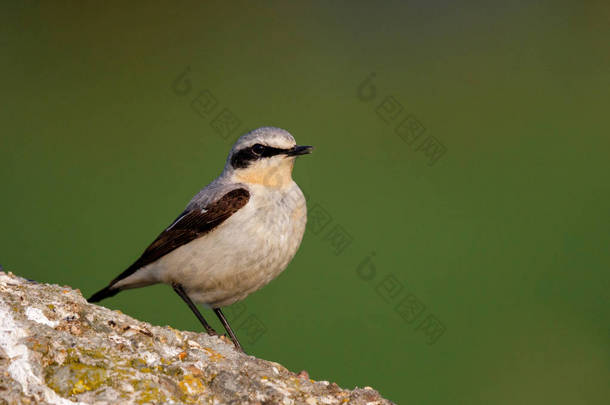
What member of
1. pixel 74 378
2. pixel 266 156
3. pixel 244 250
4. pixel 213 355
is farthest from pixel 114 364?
pixel 266 156

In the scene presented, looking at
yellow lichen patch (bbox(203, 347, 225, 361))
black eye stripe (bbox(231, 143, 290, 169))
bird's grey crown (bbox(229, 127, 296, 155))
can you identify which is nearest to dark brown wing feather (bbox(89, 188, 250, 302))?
black eye stripe (bbox(231, 143, 290, 169))

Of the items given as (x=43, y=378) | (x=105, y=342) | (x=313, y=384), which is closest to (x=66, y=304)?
(x=105, y=342)

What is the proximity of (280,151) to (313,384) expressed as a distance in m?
2.81

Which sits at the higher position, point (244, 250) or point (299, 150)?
point (299, 150)

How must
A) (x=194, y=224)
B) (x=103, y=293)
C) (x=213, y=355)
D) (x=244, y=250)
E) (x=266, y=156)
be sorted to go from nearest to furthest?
(x=213, y=355)
(x=244, y=250)
(x=194, y=224)
(x=266, y=156)
(x=103, y=293)

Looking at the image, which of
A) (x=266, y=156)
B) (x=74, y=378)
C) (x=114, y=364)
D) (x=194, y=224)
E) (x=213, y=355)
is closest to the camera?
(x=74, y=378)

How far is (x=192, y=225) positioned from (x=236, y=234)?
561 mm

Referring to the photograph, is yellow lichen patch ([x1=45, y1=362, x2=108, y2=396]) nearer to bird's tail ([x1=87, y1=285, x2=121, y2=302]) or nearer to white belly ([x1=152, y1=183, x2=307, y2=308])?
white belly ([x1=152, y1=183, x2=307, y2=308])

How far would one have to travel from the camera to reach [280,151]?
6387 millimetres

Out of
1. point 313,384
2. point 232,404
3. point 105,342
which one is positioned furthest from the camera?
point 313,384

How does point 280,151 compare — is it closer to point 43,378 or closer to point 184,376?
point 184,376

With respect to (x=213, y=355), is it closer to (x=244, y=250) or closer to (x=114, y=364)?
(x=114, y=364)

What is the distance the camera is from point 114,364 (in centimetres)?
354

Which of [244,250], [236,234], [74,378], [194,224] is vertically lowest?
[244,250]
